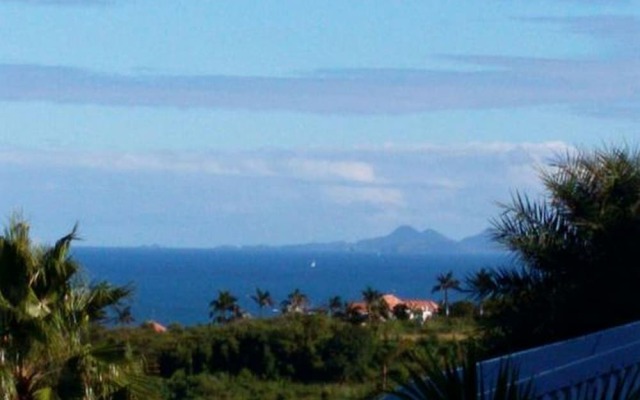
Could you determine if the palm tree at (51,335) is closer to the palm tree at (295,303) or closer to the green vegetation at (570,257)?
the green vegetation at (570,257)

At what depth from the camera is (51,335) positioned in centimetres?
1322

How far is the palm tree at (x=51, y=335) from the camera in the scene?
13133 millimetres

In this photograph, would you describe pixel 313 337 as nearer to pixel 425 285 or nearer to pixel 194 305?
pixel 194 305

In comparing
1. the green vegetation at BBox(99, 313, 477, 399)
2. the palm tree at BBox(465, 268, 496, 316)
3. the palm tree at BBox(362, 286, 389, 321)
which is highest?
the palm tree at BBox(362, 286, 389, 321)

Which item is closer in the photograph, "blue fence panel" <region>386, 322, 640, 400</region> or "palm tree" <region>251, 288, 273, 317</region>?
"blue fence panel" <region>386, 322, 640, 400</region>

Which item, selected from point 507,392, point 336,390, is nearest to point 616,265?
point 507,392

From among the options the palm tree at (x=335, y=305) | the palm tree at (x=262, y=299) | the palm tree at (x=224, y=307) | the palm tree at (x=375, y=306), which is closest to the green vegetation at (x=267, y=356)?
the palm tree at (x=375, y=306)

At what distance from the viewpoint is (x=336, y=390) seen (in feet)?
118

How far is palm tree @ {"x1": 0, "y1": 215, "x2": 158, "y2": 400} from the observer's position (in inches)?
517

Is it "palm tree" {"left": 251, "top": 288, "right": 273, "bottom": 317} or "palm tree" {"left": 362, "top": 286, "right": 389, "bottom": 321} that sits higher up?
"palm tree" {"left": 251, "top": 288, "right": 273, "bottom": 317}

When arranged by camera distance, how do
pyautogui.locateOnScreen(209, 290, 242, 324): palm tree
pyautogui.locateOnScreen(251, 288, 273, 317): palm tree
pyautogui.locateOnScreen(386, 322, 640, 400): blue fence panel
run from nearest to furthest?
pyautogui.locateOnScreen(386, 322, 640, 400): blue fence panel, pyautogui.locateOnScreen(209, 290, 242, 324): palm tree, pyautogui.locateOnScreen(251, 288, 273, 317): palm tree

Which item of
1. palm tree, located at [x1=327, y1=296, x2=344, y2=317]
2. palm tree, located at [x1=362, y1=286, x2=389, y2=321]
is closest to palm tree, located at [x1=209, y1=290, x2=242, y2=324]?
palm tree, located at [x1=327, y1=296, x2=344, y2=317]

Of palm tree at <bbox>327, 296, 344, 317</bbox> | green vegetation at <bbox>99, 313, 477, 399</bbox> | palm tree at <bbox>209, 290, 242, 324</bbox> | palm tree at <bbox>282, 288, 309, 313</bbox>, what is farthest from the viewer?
palm tree at <bbox>282, 288, 309, 313</bbox>

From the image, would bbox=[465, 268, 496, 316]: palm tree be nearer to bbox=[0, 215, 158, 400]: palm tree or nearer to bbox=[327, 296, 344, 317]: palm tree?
bbox=[0, 215, 158, 400]: palm tree
